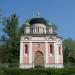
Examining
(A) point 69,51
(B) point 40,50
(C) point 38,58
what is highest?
(A) point 69,51

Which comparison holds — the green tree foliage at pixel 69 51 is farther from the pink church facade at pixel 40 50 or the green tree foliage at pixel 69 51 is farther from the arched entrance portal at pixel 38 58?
the arched entrance portal at pixel 38 58

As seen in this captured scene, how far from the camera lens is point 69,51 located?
→ 63.3 metres

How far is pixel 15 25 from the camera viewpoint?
177ft

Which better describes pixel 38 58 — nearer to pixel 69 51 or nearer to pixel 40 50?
pixel 40 50

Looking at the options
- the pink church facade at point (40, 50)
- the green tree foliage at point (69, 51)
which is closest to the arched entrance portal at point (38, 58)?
the pink church facade at point (40, 50)

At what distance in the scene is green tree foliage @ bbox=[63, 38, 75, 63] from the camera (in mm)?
56594

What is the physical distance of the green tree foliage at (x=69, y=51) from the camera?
56594 millimetres

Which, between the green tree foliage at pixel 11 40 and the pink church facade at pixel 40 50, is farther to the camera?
the green tree foliage at pixel 11 40

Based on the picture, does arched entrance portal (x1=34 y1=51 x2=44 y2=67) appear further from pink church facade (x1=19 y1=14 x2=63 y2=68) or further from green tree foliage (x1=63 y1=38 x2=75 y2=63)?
green tree foliage (x1=63 y1=38 x2=75 y2=63)

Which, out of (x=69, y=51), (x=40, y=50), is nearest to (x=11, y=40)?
(x=40, y=50)

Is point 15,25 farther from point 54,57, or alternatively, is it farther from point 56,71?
point 56,71

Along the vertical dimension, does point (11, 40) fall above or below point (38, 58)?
above

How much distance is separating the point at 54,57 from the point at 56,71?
16656mm

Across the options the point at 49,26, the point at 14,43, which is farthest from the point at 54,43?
the point at 14,43
